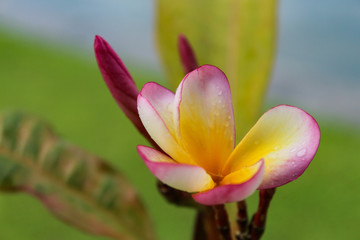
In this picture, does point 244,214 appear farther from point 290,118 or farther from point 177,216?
point 177,216

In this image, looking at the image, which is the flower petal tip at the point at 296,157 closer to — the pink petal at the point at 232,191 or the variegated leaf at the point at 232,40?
the pink petal at the point at 232,191

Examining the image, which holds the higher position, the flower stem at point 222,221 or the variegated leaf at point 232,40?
the variegated leaf at point 232,40

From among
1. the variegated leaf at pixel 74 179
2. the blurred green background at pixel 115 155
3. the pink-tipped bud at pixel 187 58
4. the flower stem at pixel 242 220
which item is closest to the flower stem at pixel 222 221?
the flower stem at pixel 242 220

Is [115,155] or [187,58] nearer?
[187,58]

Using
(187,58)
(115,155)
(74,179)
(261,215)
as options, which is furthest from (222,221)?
(115,155)

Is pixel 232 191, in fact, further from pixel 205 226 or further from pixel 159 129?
pixel 205 226

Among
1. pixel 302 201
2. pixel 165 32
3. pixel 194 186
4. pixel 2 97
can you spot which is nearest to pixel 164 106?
pixel 194 186
